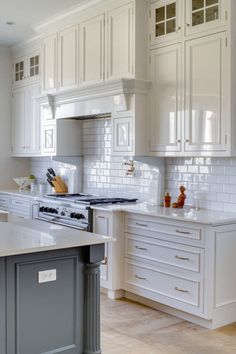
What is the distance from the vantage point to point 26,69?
685 cm

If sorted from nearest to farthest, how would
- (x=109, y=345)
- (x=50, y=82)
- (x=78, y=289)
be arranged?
(x=78, y=289)
(x=109, y=345)
(x=50, y=82)

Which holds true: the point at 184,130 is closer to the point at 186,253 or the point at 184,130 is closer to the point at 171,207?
the point at 171,207

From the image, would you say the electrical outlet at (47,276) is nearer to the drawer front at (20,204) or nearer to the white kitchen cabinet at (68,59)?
the white kitchen cabinet at (68,59)

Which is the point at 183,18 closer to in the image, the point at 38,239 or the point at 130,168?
the point at 130,168

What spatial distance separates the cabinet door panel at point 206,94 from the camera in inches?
159

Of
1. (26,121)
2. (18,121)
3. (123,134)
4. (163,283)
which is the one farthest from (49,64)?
(163,283)

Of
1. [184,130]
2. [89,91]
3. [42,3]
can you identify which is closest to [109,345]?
[184,130]

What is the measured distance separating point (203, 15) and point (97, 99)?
1510 millimetres

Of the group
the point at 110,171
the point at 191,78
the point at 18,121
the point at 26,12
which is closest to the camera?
the point at 191,78

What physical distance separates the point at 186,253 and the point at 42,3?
3.16 metres

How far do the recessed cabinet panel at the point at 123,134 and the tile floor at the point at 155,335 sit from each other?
1611 millimetres

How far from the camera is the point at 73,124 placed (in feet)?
19.9

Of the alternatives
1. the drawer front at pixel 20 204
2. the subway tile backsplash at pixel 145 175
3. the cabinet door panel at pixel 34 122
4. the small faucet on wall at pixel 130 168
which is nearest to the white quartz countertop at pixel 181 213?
the subway tile backsplash at pixel 145 175

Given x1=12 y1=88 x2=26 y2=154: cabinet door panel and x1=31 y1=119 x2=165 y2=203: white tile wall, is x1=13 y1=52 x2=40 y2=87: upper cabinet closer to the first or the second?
x1=12 y1=88 x2=26 y2=154: cabinet door panel
